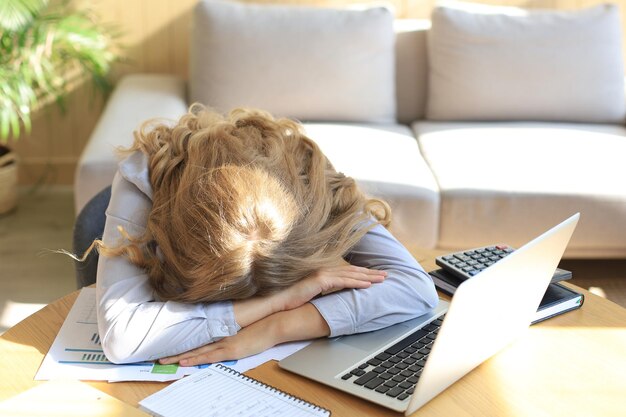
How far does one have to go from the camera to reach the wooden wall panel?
3312 millimetres

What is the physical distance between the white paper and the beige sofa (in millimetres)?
1405

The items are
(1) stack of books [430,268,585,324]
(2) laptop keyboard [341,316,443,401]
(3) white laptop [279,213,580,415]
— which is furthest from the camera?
(1) stack of books [430,268,585,324]

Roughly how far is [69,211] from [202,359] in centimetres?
231

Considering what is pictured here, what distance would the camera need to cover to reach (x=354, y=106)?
2977 millimetres

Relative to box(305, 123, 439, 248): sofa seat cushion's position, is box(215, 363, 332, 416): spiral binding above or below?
above

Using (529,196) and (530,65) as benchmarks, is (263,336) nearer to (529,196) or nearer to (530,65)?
(529,196)

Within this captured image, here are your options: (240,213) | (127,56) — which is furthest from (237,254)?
(127,56)

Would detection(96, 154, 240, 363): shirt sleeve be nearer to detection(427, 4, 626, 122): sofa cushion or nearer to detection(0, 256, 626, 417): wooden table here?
detection(0, 256, 626, 417): wooden table

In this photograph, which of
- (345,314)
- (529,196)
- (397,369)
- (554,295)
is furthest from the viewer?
(529,196)

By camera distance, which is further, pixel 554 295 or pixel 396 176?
pixel 396 176

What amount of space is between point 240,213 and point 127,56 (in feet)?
7.98

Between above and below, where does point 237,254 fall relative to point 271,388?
above

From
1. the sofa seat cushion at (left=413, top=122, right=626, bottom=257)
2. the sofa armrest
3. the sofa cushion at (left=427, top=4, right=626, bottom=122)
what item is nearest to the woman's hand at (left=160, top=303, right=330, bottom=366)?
the sofa armrest

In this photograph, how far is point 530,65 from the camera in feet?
9.86
